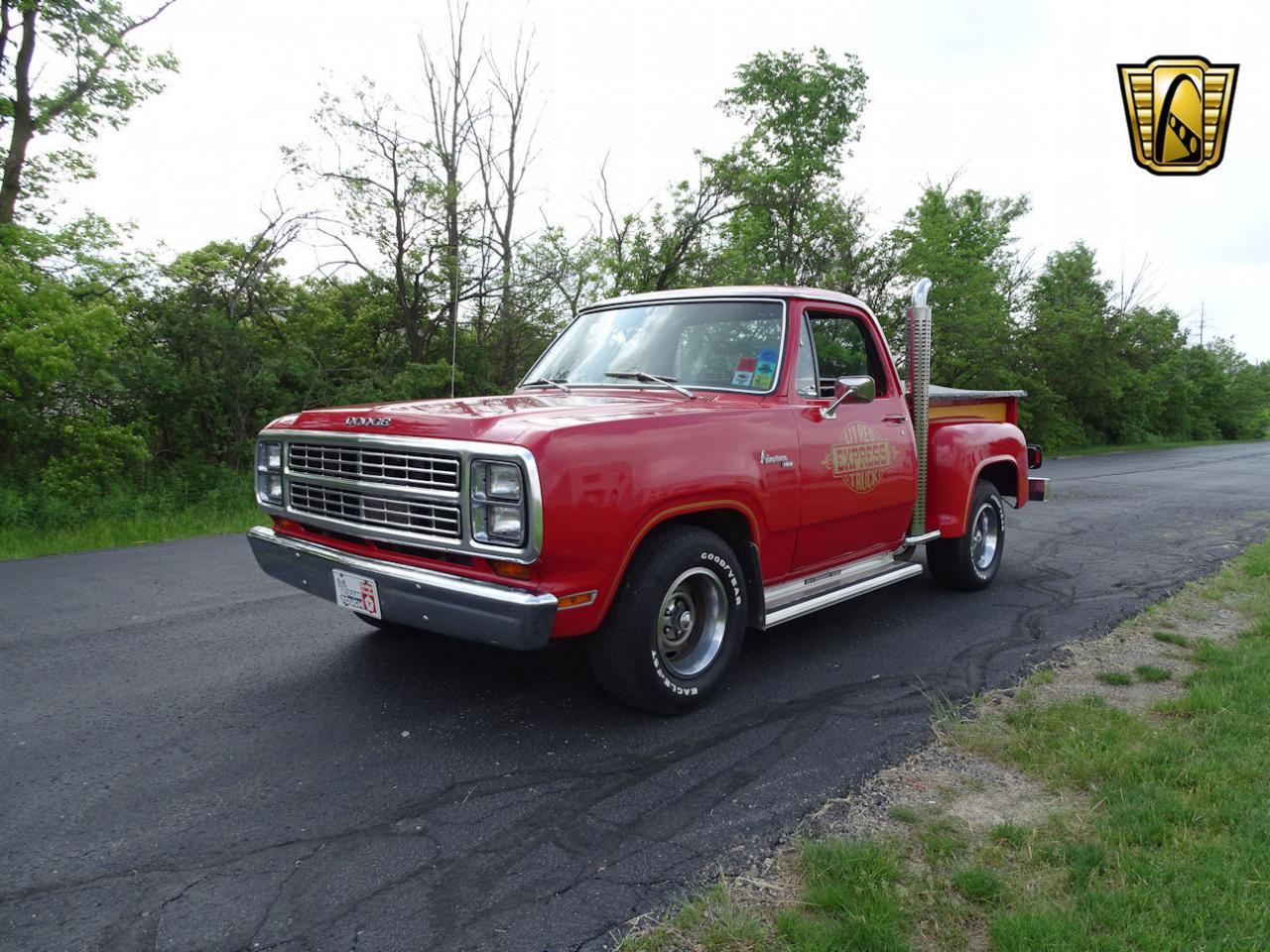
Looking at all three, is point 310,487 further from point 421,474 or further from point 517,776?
point 517,776

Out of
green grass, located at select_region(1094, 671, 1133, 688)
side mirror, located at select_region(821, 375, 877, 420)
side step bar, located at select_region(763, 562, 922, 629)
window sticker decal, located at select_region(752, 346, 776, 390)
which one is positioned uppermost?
window sticker decal, located at select_region(752, 346, 776, 390)

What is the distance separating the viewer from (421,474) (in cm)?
329

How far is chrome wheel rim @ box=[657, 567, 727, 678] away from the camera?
3.65 m

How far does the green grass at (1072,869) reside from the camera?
2.14 metres

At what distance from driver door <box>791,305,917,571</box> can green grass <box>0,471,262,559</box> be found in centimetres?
704

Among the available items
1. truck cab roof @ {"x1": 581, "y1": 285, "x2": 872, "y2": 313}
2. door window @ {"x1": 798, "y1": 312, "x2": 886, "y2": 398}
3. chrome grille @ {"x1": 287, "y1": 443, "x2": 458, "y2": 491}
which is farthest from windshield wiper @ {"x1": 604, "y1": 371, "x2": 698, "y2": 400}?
chrome grille @ {"x1": 287, "y1": 443, "x2": 458, "y2": 491}

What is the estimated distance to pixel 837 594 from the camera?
14.3 feet

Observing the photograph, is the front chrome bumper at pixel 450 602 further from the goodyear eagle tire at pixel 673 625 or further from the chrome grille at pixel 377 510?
the goodyear eagle tire at pixel 673 625

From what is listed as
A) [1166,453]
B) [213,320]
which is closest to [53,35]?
[213,320]

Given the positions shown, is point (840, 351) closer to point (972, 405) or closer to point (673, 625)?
point (972, 405)

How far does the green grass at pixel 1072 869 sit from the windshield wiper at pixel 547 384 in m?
2.60

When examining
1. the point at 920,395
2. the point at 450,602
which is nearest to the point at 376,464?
the point at 450,602

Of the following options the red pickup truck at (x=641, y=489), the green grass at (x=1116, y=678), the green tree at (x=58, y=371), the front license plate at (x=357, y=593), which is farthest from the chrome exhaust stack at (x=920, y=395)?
the green tree at (x=58, y=371)

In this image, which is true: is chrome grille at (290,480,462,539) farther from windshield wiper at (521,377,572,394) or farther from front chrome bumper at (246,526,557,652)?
windshield wiper at (521,377,572,394)
